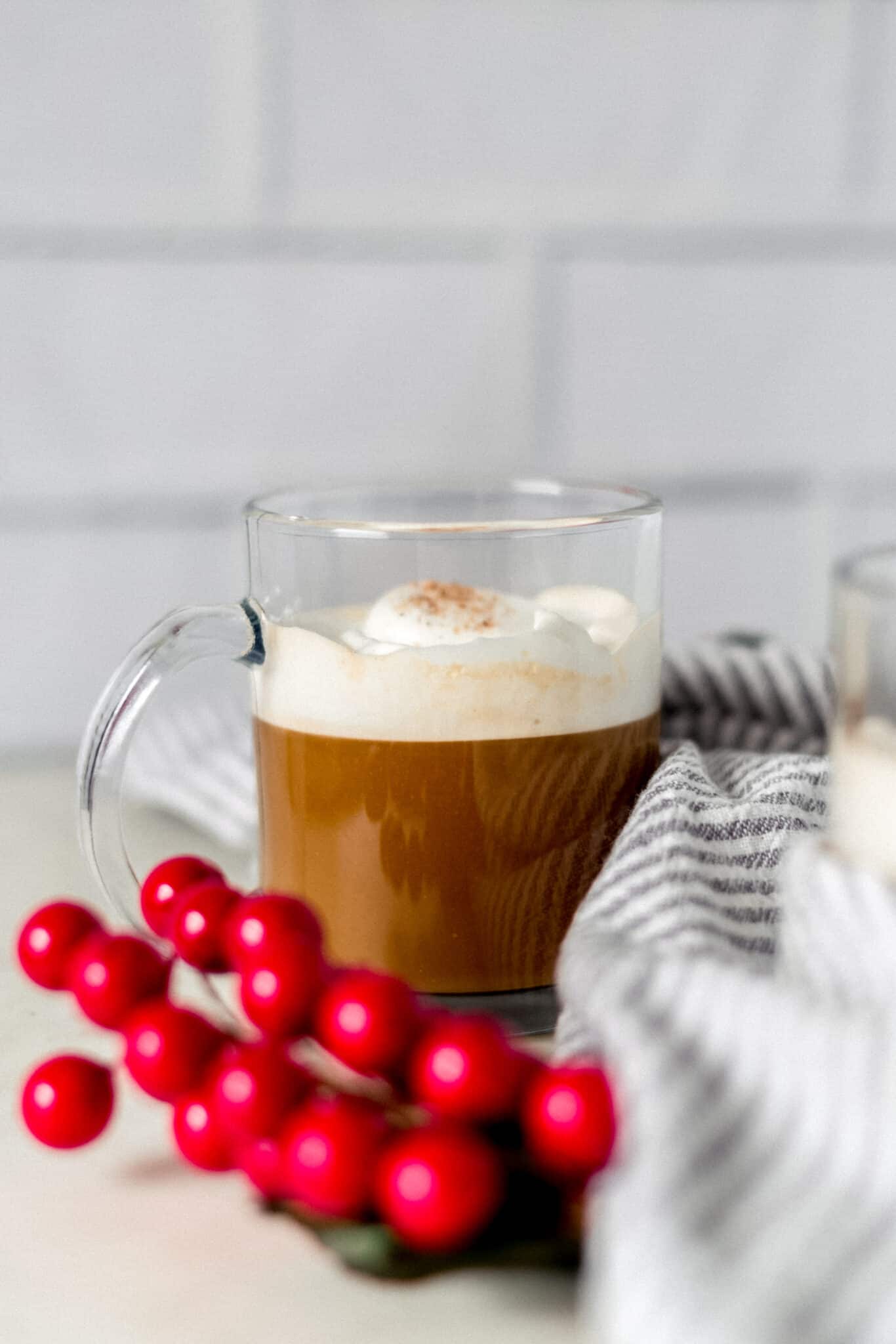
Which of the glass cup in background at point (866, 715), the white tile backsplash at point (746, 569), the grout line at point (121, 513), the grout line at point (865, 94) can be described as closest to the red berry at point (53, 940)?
the glass cup in background at point (866, 715)

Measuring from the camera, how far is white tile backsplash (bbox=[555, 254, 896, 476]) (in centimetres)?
130

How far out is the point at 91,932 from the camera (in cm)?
52

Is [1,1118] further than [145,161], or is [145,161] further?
[145,161]

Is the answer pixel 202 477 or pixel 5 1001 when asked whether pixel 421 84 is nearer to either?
pixel 202 477

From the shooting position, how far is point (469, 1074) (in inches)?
15.1

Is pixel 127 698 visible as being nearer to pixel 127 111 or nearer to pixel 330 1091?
pixel 330 1091

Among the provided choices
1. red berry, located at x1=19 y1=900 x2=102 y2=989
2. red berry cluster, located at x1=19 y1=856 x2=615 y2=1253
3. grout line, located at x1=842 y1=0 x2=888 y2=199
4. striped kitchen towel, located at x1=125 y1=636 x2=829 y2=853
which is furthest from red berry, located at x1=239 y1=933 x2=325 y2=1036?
grout line, located at x1=842 y1=0 x2=888 y2=199

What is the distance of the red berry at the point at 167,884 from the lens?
0.57 metres

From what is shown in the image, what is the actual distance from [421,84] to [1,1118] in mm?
975

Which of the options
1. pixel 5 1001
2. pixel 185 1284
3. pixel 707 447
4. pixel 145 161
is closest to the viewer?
pixel 185 1284

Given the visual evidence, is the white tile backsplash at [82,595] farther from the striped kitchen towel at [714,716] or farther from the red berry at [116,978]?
the red berry at [116,978]

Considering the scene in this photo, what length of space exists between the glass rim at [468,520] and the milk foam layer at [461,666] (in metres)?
0.03

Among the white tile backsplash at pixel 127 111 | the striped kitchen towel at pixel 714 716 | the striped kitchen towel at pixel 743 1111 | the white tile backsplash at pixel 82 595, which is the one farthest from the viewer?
the white tile backsplash at pixel 82 595

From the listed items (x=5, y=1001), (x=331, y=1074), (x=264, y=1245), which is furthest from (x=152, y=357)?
(x=264, y=1245)
